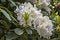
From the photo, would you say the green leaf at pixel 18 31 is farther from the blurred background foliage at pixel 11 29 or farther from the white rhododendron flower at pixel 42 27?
the white rhododendron flower at pixel 42 27

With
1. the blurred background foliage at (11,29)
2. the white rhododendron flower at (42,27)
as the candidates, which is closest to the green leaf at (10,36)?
the blurred background foliage at (11,29)

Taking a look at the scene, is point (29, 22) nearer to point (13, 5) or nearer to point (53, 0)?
point (13, 5)

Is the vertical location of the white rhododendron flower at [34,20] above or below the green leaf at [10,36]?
above

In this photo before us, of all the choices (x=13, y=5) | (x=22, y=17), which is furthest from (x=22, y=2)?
(x=22, y=17)

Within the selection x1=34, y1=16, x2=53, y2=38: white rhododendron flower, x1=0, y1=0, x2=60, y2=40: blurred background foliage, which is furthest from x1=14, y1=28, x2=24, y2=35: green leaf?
x1=34, y1=16, x2=53, y2=38: white rhododendron flower

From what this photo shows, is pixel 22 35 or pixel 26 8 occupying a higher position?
pixel 26 8

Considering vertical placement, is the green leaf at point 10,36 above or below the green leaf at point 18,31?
below

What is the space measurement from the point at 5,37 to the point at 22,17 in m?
0.19

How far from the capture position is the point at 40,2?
1.71 m

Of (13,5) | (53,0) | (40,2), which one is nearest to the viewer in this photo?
(13,5)

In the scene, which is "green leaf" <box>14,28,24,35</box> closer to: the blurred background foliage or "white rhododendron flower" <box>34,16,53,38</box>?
the blurred background foliage

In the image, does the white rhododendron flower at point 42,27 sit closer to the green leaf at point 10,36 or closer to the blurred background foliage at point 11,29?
the blurred background foliage at point 11,29

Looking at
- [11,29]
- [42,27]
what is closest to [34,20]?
[42,27]

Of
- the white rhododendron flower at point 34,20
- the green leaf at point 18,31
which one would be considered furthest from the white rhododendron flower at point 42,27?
the green leaf at point 18,31
